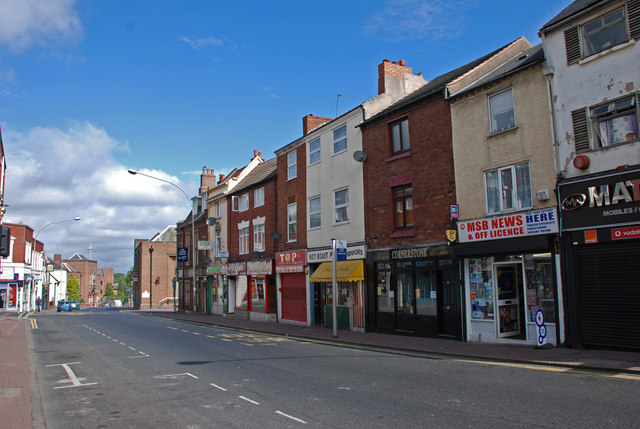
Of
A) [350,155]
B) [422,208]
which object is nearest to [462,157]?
[422,208]

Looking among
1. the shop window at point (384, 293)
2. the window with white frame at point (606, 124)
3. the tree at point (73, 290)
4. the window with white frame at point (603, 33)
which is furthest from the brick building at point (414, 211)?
the tree at point (73, 290)

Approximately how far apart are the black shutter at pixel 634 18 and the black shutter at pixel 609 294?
526 centimetres

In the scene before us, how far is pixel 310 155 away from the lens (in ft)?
84.5

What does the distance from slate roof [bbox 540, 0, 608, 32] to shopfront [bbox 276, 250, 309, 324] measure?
15598 millimetres

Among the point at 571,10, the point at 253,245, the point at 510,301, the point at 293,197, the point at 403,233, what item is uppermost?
the point at 571,10

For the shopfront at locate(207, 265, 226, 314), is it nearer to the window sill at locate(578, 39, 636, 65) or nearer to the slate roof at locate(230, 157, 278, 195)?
the slate roof at locate(230, 157, 278, 195)

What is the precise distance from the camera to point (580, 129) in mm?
13008

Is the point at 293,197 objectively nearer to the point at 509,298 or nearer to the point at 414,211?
the point at 414,211

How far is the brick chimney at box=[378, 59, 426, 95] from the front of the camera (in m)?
22.6

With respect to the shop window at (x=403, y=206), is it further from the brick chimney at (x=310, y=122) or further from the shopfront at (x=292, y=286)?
the brick chimney at (x=310, y=122)

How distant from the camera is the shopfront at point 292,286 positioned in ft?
83.6

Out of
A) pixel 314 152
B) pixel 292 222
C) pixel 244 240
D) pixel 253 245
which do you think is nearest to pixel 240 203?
pixel 244 240

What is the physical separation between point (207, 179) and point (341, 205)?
92.2 feet

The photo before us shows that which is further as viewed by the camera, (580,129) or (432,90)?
(432,90)
